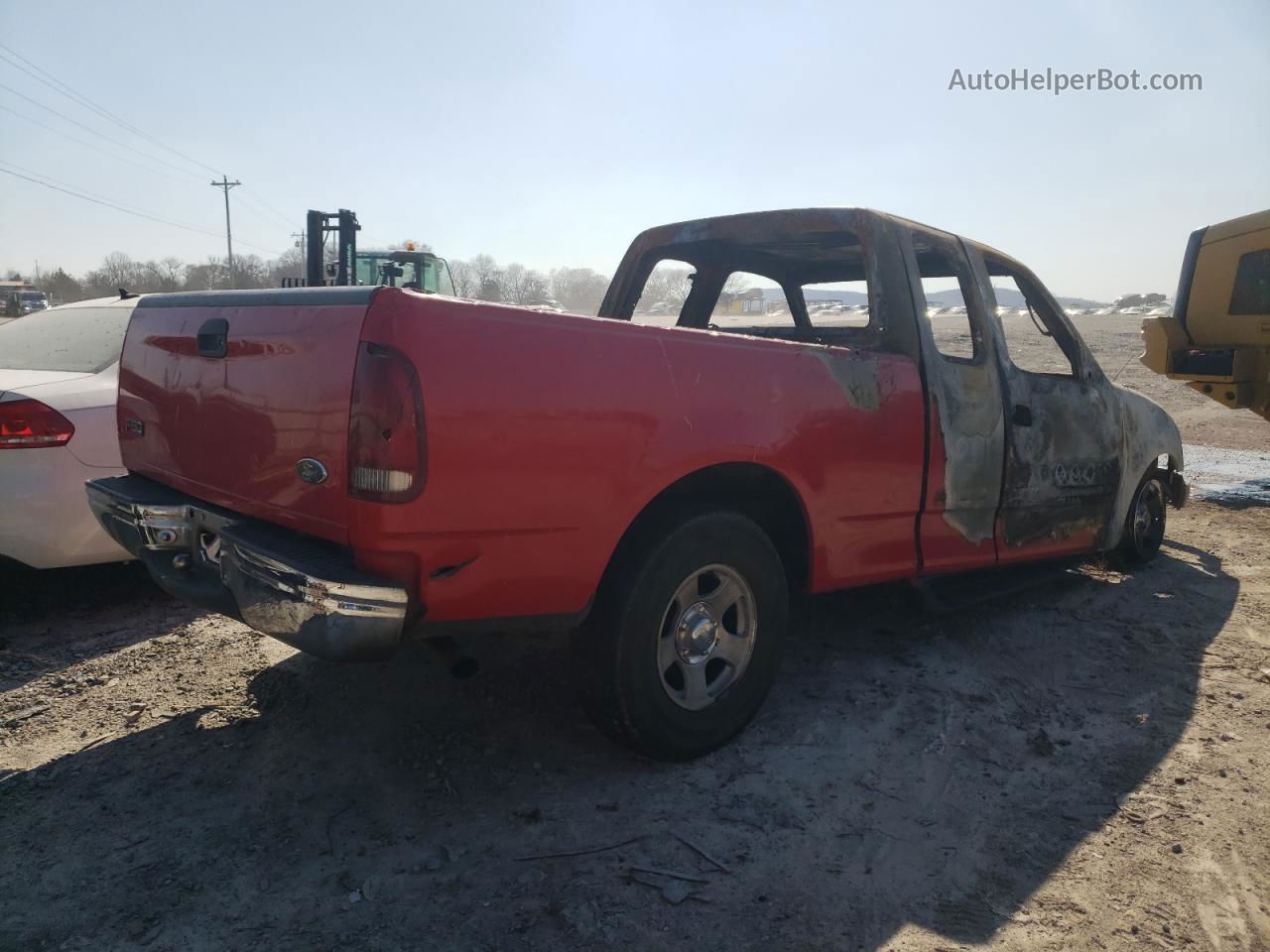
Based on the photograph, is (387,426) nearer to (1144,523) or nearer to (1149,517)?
(1144,523)

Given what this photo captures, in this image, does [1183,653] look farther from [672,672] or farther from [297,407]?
[297,407]

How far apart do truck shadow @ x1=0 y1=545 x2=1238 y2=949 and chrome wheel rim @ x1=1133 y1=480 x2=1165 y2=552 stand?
1.64m

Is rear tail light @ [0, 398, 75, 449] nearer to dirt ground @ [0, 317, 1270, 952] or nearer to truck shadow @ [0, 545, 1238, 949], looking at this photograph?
dirt ground @ [0, 317, 1270, 952]

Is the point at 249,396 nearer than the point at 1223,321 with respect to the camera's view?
Yes

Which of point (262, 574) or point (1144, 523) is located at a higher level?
point (262, 574)

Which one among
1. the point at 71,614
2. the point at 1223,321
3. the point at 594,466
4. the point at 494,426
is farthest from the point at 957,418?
the point at 1223,321

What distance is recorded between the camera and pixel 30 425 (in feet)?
12.9

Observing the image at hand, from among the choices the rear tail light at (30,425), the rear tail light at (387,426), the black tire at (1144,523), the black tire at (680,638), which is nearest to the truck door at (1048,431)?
the black tire at (1144,523)

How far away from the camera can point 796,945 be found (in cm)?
216

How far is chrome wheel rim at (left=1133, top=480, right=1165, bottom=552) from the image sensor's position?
5445 millimetres

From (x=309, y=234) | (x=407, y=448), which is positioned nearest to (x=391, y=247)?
(x=309, y=234)

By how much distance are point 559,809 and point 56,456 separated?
2.94 metres

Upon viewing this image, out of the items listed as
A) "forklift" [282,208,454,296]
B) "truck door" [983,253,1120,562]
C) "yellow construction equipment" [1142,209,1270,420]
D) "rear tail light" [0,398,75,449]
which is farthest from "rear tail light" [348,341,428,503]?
"yellow construction equipment" [1142,209,1270,420]

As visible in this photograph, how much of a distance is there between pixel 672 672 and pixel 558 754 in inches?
20.0
